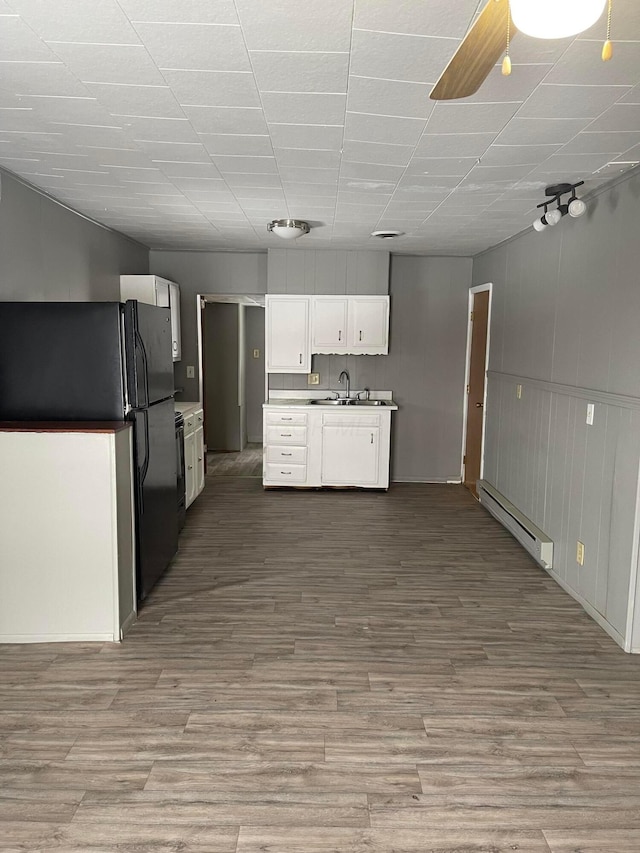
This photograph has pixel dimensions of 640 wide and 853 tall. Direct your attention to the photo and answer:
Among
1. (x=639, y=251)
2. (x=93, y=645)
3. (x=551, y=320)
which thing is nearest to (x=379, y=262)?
(x=551, y=320)

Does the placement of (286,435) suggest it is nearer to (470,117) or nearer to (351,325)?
(351,325)

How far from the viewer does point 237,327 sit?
326 inches

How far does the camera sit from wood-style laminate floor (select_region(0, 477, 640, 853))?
6.66ft

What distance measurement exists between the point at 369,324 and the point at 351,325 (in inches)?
7.4

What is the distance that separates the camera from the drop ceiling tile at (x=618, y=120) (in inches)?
98.4

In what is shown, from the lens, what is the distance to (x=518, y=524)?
481 cm

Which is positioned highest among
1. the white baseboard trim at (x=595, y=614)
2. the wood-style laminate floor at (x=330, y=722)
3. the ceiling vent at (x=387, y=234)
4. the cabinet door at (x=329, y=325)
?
the ceiling vent at (x=387, y=234)

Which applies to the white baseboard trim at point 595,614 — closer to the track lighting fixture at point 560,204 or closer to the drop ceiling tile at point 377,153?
the track lighting fixture at point 560,204

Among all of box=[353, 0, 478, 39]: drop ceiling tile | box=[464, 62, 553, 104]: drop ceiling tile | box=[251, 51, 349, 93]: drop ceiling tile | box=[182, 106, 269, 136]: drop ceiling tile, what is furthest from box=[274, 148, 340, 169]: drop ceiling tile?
box=[353, 0, 478, 39]: drop ceiling tile

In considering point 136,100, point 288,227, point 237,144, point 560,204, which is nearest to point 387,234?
point 288,227

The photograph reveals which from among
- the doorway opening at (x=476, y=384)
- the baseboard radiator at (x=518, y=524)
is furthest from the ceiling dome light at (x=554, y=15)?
the doorway opening at (x=476, y=384)

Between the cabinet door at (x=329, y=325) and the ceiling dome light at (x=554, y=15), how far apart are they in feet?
17.3

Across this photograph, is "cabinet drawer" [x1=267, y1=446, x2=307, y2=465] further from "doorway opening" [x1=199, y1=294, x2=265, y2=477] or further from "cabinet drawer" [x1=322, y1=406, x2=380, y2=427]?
"doorway opening" [x1=199, y1=294, x2=265, y2=477]

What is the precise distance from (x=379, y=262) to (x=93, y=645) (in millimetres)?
4695
